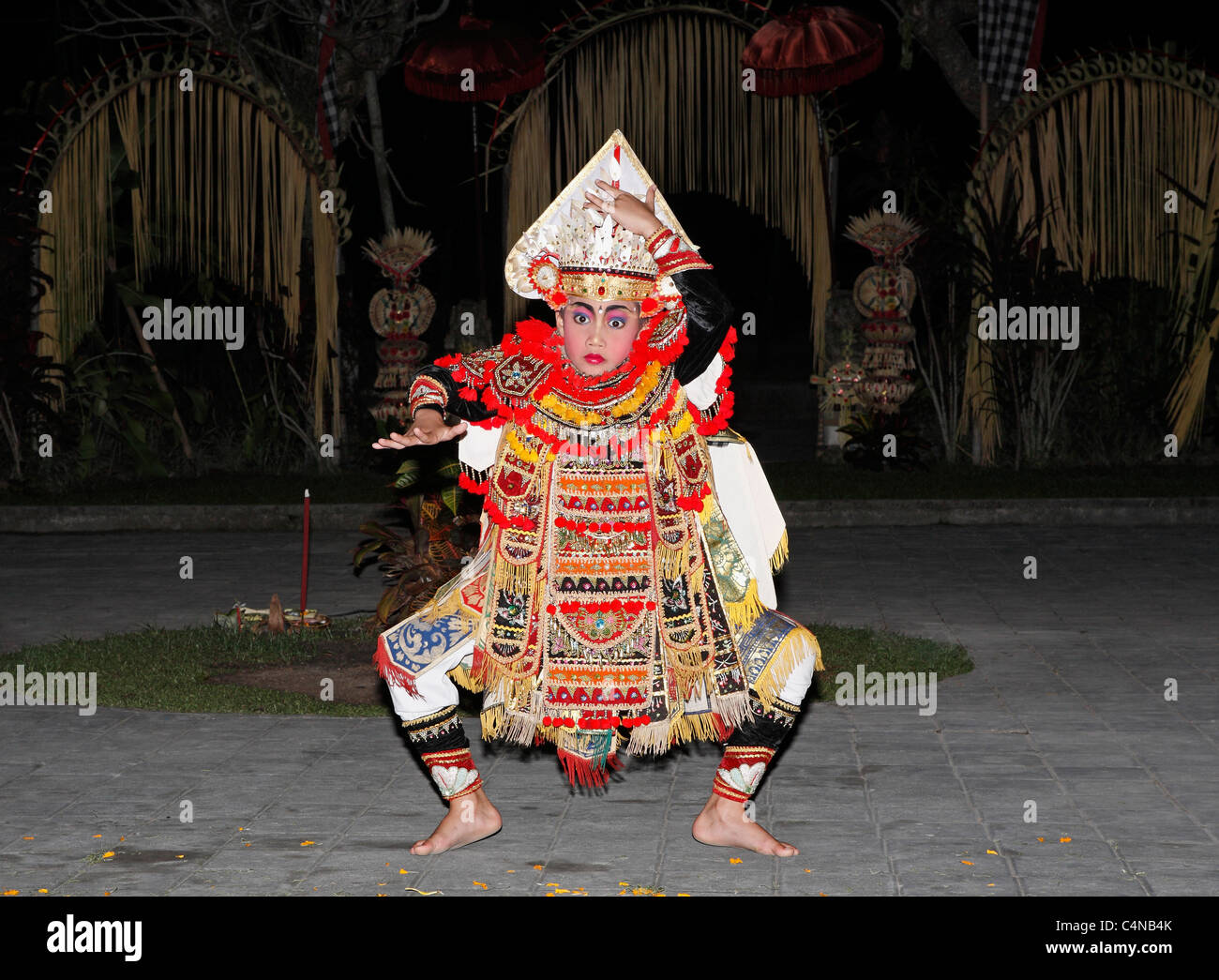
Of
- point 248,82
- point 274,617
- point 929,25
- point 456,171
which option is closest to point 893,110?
point 456,171

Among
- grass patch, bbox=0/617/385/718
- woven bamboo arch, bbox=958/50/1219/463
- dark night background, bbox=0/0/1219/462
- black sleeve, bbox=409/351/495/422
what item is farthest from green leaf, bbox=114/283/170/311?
black sleeve, bbox=409/351/495/422

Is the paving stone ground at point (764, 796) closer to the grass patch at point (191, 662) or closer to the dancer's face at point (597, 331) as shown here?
the grass patch at point (191, 662)

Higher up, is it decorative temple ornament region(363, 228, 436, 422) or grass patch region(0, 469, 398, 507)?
decorative temple ornament region(363, 228, 436, 422)

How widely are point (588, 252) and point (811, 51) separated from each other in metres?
10.3

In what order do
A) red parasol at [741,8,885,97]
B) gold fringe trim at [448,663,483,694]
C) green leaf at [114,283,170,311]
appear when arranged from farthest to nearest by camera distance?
green leaf at [114,283,170,311] → red parasol at [741,8,885,97] → gold fringe trim at [448,663,483,694]

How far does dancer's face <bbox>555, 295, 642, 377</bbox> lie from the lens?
4.91m

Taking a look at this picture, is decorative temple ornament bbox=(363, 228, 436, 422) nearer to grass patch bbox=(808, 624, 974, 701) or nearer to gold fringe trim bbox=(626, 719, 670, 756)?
grass patch bbox=(808, 624, 974, 701)

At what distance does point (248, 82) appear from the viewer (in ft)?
50.2

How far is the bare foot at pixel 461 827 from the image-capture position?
16.7 ft

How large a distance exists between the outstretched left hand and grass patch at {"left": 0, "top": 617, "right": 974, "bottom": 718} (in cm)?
296

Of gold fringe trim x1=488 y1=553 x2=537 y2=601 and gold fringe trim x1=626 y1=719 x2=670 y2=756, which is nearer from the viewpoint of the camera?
gold fringe trim x1=488 y1=553 x2=537 y2=601

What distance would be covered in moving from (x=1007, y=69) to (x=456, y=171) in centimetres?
1118

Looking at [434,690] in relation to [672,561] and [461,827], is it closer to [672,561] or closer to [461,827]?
[461,827]

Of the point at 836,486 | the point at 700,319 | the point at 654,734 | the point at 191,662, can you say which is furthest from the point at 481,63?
the point at 654,734
